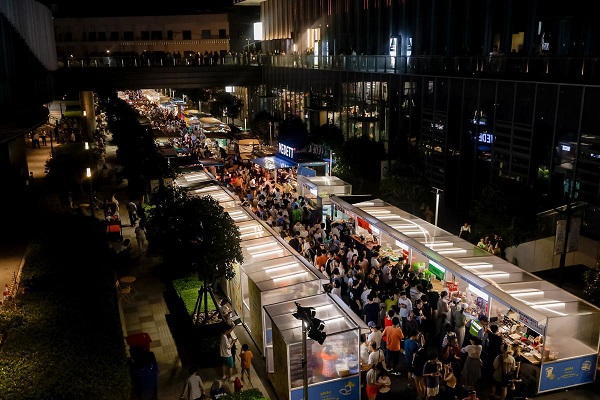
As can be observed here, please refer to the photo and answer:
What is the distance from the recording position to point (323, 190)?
24.8 meters

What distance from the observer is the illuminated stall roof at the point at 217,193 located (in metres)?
21.3

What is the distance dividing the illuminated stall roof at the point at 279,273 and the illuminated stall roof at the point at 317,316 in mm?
903

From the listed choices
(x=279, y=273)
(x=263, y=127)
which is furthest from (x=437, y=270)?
(x=263, y=127)

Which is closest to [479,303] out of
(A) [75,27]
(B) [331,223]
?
(B) [331,223]

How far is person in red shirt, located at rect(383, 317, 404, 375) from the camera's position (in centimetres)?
1291

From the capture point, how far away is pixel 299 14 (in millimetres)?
52719

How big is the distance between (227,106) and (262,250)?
147 ft

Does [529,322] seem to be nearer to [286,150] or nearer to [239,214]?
[239,214]

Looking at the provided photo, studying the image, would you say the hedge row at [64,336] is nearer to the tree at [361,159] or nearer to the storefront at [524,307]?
the storefront at [524,307]

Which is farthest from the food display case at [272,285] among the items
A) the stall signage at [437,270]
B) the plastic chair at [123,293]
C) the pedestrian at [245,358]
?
the plastic chair at [123,293]

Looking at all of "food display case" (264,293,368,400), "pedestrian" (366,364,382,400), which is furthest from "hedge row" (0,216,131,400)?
"pedestrian" (366,364,382,400)

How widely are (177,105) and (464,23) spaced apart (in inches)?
1485

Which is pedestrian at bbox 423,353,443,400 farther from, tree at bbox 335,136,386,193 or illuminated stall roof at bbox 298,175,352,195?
tree at bbox 335,136,386,193

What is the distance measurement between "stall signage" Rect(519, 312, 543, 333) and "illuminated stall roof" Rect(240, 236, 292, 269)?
6.20 m
